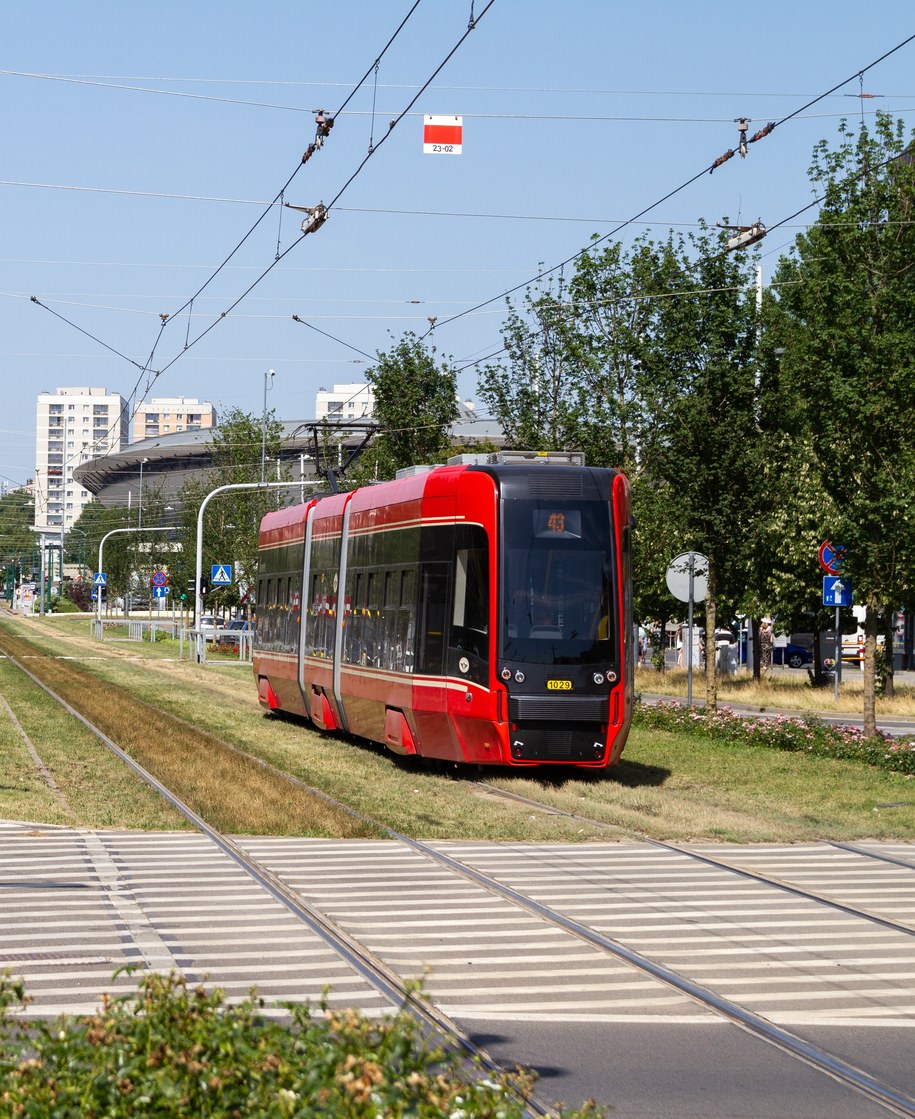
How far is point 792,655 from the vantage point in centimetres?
7088

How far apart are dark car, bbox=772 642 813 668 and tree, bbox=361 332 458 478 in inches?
1087

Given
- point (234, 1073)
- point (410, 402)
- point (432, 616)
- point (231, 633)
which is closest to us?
point (234, 1073)

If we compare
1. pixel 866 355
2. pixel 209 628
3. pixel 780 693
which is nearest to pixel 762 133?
pixel 866 355

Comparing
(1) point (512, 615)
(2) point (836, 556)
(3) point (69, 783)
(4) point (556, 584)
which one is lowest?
(3) point (69, 783)

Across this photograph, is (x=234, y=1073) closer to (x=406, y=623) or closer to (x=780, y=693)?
(x=406, y=623)

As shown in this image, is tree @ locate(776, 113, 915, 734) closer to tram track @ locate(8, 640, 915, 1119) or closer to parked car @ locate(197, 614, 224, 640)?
tram track @ locate(8, 640, 915, 1119)

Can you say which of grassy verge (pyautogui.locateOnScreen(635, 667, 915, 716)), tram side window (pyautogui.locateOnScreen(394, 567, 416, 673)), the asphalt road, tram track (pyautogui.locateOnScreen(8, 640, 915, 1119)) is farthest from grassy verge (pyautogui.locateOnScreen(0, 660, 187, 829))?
grassy verge (pyautogui.locateOnScreen(635, 667, 915, 716))

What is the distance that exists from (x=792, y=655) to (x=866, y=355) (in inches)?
2001

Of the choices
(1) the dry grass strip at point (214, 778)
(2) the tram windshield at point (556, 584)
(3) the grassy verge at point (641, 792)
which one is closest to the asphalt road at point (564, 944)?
(1) the dry grass strip at point (214, 778)

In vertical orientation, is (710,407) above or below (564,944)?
above

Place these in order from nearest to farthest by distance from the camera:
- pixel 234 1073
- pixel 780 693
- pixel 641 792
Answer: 1. pixel 234 1073
2. pixel 641 792
3. pixel 780 693

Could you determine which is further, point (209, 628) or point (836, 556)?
point (209, 628)

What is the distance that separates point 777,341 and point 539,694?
11425 mm

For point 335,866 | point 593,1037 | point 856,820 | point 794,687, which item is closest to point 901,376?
point 856,820
